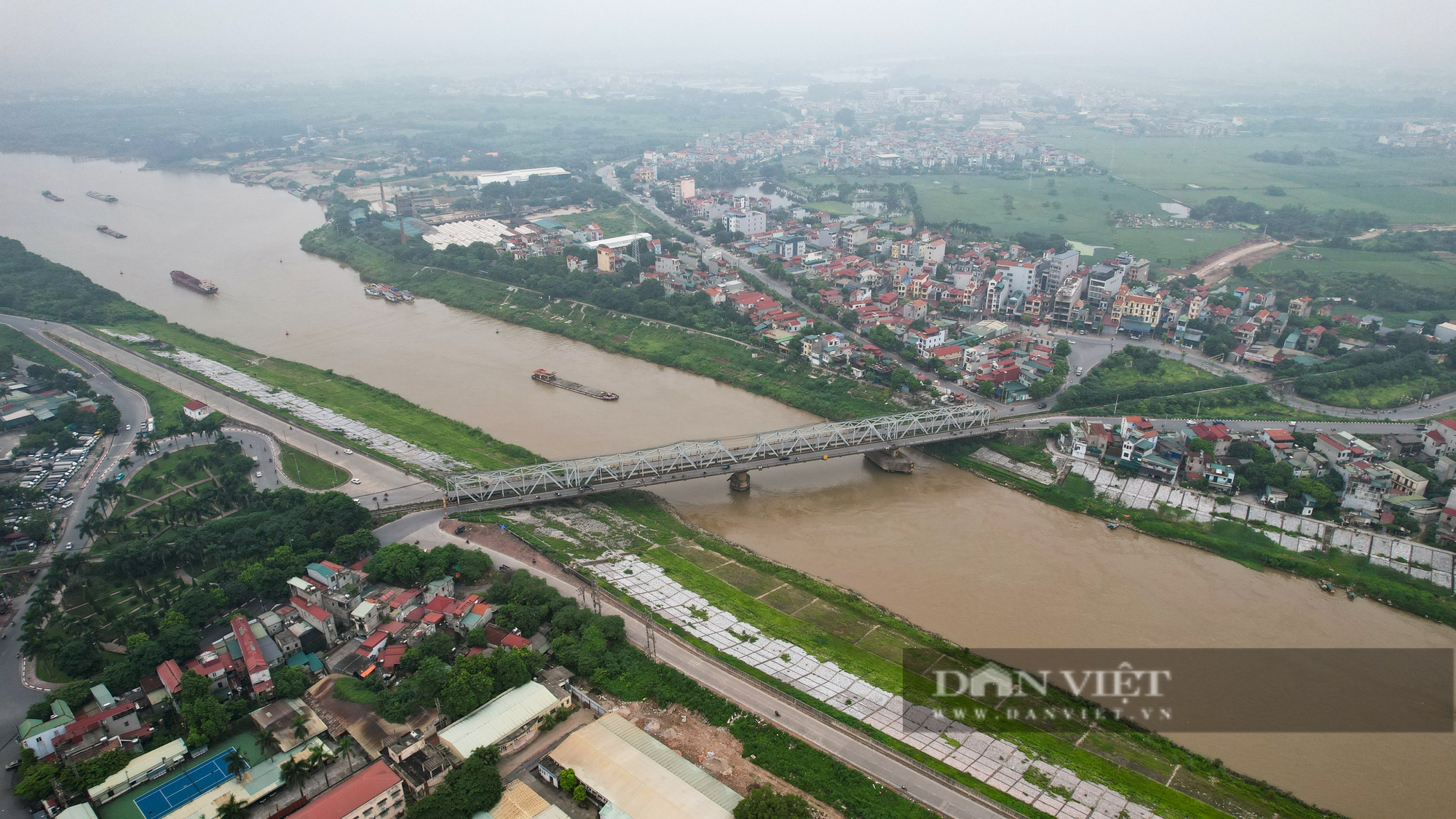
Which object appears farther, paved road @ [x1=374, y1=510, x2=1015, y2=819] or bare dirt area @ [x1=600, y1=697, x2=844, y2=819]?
bare dirt area @ [x1=600, y1=697, x2=844, y2=819]

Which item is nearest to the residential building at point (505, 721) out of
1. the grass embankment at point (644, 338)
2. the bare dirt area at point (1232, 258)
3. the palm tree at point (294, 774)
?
the palm tree at point (294, 774)

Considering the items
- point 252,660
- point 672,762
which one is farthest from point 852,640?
point 252,660

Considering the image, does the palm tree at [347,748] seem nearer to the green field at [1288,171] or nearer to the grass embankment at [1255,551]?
the grass embankment at [1255,551]

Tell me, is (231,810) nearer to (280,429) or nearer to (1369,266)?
(280,429)

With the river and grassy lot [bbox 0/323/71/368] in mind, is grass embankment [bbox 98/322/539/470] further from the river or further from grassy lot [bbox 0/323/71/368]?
grassy lot [bbox 0/323/71/368]

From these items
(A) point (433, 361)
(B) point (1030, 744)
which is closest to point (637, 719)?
(B) point (1030, 744)

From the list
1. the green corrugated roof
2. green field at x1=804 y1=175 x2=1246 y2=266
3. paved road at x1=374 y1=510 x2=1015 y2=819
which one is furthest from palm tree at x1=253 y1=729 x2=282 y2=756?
green field at x1=804 y1=175 x2=1246 y2=266
